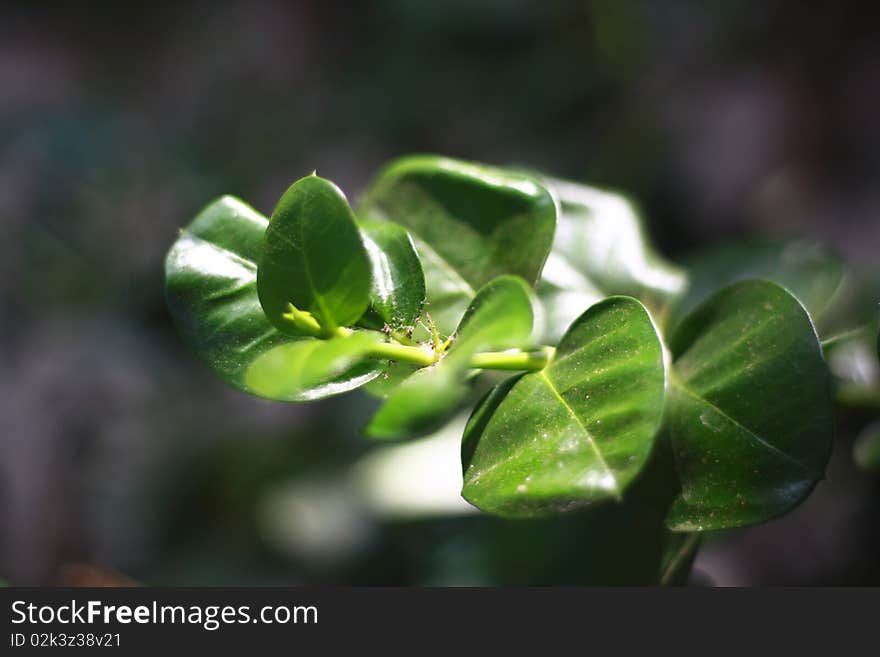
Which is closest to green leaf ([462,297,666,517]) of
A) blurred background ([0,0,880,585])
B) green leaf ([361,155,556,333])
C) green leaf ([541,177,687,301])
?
green leaf ([361,155,556,333])

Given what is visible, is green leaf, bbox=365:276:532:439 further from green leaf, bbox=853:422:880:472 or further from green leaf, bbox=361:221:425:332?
green leaf, bbox=853:422:880:472

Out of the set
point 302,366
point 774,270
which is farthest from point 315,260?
point 774,270

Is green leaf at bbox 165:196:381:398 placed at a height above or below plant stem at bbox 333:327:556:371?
above

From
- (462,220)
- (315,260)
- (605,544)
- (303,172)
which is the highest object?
(303,172)

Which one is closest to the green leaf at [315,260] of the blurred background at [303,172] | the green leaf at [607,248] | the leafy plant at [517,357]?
the leafy plant at [517,357]

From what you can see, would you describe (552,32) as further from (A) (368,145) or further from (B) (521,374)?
(B) (521,374)

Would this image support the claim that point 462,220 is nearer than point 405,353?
No

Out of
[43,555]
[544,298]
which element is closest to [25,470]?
[43,555]

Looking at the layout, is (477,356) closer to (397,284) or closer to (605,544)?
(397,284)
